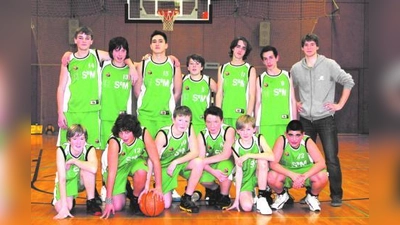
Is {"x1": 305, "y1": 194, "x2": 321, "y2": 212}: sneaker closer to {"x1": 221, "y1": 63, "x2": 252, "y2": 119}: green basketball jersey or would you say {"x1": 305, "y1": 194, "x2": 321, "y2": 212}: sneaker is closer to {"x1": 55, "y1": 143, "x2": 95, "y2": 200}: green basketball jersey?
{"x1": 221, "y1": 63, "x2": 252, "y2": 119}: green basketball jersey

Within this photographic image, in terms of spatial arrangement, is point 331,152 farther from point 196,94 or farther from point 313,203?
point 196,94

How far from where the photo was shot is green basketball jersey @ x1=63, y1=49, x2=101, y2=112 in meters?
5.06

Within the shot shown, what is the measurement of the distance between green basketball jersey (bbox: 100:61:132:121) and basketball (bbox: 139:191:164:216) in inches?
48.0

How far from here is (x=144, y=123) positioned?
5.34 metres

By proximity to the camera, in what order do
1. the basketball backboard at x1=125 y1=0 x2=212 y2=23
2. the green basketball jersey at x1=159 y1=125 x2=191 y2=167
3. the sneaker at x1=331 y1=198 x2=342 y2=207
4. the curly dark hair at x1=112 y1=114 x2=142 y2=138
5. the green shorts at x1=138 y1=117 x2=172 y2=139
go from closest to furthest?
the curly dark hair at x1=112 y1=114 x2=142 y2=138 < the green basketball jersey at x1=159 y1=125 x2=191 y2=167 < the sneaker at x1=331 y1=198 x2=342 y2=207 < the green shorts at x1=138 y1=117 x2=172 y2=139 < the basketball backboard at x1=125 y1=0 x2=212 y2=23

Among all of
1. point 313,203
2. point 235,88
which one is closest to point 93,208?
point 235,88

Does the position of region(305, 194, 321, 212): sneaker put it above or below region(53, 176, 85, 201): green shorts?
below

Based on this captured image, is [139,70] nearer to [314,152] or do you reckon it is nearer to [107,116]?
[107,116]

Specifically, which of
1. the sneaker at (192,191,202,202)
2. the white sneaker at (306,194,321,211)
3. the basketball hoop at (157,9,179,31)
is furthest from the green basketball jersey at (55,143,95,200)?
the basketball hoop at (157,9,179,31)

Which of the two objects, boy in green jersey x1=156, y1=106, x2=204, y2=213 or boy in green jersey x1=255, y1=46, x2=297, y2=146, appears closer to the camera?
boy in green jersey x1=156, y1=106, x2=204, y2=213

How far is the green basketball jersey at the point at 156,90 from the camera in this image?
5297 mm

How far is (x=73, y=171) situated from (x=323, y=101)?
2.92 m

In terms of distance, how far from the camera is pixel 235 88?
541 centimetres
